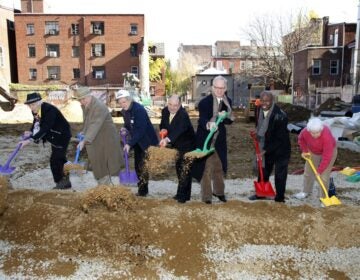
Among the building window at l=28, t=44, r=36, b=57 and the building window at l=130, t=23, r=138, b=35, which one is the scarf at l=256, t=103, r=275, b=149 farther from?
the building window at l=28, t=44, r=36, b=57

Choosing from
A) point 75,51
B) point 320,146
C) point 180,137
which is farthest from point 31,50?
point 320,146

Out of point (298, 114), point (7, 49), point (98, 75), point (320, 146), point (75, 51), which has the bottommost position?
point (298, 114)

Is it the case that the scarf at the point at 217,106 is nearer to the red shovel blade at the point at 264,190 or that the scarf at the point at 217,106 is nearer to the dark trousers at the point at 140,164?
the dark trousers at the point at 140,164

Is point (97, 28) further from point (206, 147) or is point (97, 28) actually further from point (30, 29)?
point (206, 147)

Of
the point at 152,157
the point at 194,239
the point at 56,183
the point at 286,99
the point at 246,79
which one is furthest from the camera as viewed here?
the point at 246,79

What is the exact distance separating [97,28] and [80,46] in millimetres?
2570

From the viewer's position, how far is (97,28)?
42.3m

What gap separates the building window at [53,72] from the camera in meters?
42.5

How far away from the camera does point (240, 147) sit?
12.5 meters

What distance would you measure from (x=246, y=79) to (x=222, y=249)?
44.6 metres

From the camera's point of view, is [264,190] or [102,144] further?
[264,190]

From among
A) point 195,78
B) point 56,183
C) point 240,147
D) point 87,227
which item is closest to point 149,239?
point 87,227

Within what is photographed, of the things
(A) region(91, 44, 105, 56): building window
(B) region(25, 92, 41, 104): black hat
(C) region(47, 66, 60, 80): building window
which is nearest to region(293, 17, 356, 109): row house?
(A) region(91, 44, 105, 56): building window

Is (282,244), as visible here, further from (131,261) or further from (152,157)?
(152,157)
